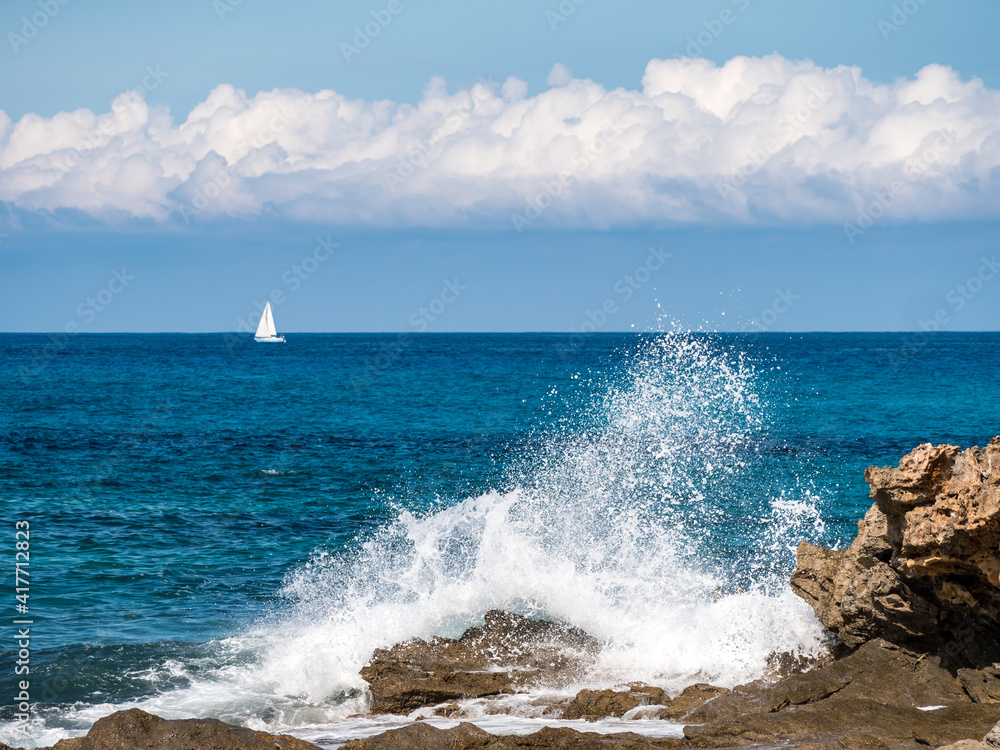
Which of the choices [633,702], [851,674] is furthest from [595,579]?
[851,674]

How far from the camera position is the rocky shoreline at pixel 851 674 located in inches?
312

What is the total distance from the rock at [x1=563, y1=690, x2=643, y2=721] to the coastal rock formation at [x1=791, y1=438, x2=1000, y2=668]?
2.52m

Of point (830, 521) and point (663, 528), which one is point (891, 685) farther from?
point (830, 521)

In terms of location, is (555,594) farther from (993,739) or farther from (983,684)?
(993,739)

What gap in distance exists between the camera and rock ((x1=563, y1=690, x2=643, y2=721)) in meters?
9.45

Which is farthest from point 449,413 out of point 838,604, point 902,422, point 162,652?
point 838,604

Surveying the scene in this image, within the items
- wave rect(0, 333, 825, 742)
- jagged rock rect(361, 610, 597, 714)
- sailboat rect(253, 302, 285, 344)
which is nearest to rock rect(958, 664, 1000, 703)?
wave rect(0, 333, 825, 742)

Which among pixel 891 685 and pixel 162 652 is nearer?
pixel 891 685

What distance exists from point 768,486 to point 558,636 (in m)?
14.3

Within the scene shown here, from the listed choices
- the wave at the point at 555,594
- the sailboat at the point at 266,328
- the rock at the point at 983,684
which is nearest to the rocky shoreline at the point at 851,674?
the rock at the point at 983,684

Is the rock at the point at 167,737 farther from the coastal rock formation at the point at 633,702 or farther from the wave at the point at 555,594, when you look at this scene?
the coastal rock formation at the point at 633,702

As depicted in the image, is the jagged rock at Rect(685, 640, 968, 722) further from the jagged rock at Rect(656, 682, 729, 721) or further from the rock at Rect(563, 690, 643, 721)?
the rock at Rect(563, 690, 643, 721)

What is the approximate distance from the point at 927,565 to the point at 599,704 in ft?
11.6

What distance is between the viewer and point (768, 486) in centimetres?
2467
